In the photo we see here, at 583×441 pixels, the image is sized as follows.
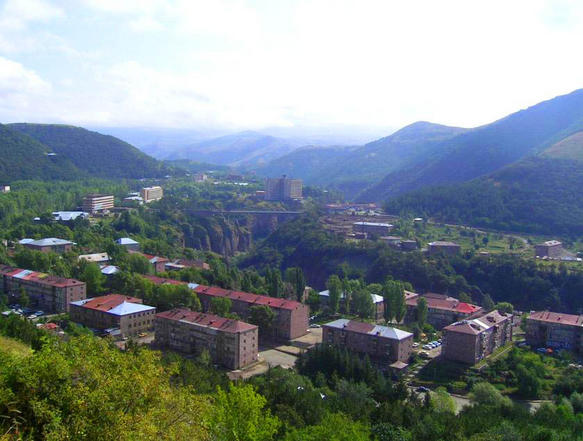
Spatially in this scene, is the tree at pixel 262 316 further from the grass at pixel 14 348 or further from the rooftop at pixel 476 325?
the grass at pixel 14 348

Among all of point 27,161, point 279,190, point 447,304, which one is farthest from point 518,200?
point 27,161

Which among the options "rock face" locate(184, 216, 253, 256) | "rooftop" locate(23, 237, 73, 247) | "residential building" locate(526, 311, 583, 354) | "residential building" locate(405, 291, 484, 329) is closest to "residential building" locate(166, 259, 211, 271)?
"rooftop" locate(23, 237, 73, 247)

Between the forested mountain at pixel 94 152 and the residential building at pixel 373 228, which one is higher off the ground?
the forested mountain at pixel 94 152

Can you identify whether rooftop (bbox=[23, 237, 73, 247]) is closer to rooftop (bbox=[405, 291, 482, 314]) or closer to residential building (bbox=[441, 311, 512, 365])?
rooftop (bbox=[405, 291, 482, 314])

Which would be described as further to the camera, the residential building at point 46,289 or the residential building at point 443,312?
the residential building at point 443,312

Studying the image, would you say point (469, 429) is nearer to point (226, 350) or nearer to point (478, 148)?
point (226, 350)

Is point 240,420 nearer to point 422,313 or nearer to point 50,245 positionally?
point 422,313

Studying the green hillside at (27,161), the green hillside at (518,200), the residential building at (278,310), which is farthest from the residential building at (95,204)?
the green hillside at (518,200)
